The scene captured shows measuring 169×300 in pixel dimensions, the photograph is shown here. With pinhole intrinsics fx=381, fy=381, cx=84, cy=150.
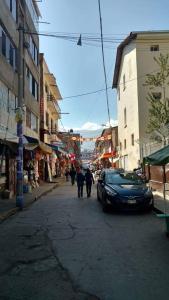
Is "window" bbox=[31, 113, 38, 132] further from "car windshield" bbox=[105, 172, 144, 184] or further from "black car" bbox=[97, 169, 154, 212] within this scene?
"black car" bbox=[97, 169, 154, 212]

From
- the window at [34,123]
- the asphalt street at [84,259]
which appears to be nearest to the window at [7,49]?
the window at [34,123]

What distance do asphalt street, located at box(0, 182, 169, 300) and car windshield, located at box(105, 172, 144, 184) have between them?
9.07 feet

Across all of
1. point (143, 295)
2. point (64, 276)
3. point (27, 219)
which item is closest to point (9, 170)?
point (27, 219)

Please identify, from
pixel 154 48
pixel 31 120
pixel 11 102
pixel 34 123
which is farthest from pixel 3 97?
pixel 154 48

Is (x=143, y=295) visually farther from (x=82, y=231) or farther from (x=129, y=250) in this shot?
(x=82, y=231)

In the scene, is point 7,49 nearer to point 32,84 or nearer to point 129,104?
point 32,84

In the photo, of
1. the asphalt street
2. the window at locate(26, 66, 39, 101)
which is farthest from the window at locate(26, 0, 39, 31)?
the asphalt street

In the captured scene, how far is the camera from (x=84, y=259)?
7.05 metres

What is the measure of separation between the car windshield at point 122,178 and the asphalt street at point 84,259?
109 inches

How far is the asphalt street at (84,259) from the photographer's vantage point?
526cm

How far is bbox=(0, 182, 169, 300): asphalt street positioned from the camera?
526cm

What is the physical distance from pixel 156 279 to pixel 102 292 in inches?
39.5

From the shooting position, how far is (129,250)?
7.75m

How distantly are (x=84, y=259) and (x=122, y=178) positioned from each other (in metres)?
8.54
